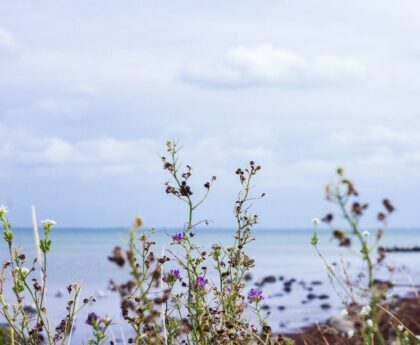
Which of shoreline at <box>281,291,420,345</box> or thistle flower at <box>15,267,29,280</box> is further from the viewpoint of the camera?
shoreline at <box>281,291,420,345</box>

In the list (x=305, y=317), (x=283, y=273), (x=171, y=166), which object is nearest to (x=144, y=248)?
(x=171, y=166)

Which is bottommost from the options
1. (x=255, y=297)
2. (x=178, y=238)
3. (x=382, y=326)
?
(x=382, y=326)

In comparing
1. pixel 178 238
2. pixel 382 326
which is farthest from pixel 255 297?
pixel 382 326

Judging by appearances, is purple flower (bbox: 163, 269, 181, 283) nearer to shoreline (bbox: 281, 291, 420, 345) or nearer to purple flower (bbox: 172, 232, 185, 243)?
purple flower (bbox: 172, 232, 185, 243)

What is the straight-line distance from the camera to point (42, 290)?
4.20 metres

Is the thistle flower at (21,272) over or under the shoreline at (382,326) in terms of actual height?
over

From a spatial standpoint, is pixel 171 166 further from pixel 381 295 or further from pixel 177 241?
pixel 381 295

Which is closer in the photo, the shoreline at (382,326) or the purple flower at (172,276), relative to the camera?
the purple flower at (172,276)

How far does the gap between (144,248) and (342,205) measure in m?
1.76

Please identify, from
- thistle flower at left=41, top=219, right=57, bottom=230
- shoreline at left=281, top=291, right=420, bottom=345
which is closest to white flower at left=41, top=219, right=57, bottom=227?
thistle flower at left=41, top=219, right=57, bottom=230

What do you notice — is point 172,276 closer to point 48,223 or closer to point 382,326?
point 48,223

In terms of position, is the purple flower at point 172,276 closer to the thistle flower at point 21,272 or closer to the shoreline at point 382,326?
the thistle flower at point 21,272

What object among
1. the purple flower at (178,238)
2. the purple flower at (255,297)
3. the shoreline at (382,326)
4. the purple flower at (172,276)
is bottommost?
the shoreline at (382,326)

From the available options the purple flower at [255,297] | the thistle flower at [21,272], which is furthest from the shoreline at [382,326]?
the thistle flower at [21,272]
